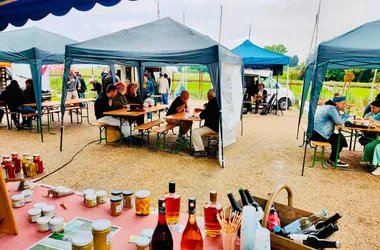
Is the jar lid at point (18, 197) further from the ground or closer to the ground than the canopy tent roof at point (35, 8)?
closer to the ground

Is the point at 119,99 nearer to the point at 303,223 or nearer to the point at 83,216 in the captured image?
the point at 83,216

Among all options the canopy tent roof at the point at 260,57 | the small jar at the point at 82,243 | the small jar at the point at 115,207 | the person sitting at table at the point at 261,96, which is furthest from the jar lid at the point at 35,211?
the person sitting at table at the point at 261,96

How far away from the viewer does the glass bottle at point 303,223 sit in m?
1.20

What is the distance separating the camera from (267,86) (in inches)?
513

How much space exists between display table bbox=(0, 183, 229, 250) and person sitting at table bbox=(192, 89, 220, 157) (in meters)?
3.60

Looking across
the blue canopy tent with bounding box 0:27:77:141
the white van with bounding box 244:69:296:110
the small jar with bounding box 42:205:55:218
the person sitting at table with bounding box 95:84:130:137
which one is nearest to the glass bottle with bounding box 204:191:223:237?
the small jar with bounding box 42:205:55:218

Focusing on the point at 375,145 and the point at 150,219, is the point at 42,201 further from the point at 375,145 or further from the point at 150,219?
the point at 375,145

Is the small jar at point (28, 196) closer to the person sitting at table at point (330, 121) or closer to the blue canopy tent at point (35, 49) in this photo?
the person sitting at table at point (330, 121)

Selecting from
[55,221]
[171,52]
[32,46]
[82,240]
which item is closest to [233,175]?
[171,52]

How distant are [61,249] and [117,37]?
16.8ft

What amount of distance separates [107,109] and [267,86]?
9.06 meters

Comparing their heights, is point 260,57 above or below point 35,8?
above

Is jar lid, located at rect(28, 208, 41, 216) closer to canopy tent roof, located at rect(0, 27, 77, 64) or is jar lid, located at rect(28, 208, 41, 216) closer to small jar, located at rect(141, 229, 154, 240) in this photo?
small jar, located at rect(141, 229, 154, 240)

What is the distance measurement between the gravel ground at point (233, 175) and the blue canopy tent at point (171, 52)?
2.05 feet
